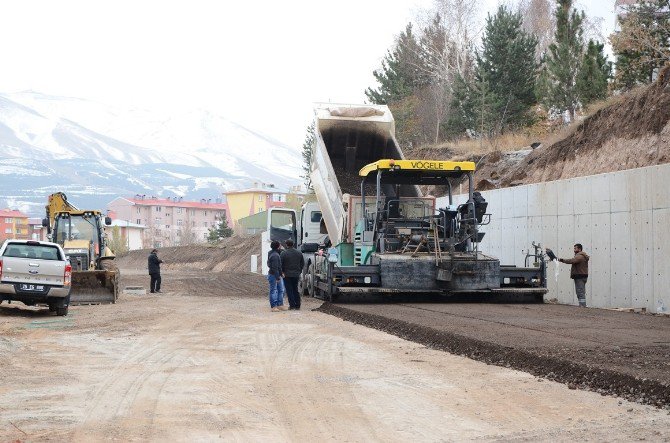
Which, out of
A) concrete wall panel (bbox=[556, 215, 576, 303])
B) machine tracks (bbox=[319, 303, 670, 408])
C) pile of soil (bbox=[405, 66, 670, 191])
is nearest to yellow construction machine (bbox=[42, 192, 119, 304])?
machine tracks (bbox=[319, 303, 670, 408])

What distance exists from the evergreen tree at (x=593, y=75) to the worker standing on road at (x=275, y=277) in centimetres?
1925

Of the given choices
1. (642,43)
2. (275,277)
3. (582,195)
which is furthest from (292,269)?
(642,43)

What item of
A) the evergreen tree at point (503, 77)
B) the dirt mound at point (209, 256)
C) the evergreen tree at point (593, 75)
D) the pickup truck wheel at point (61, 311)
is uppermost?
the evergreen tree at point (503, 77)

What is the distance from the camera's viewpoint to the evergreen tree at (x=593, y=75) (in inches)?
1430

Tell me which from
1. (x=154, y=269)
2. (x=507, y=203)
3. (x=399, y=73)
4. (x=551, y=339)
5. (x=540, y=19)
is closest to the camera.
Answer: (x=551, y=339)

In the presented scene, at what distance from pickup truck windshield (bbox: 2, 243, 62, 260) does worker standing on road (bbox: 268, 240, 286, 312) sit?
4682 mm

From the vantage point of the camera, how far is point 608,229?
71.2 feet

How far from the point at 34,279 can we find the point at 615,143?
58.6 feet

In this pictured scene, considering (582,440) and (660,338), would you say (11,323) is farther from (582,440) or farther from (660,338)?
(582,440)

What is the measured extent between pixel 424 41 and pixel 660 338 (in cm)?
5461

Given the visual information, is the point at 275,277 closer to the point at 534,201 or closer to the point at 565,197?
the point at 565,197

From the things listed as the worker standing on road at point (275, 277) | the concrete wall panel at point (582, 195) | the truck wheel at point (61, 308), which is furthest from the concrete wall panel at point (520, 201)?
the truck wheel at point (61, 308)

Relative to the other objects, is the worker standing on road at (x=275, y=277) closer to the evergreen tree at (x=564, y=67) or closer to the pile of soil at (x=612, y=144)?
the pile of soil at (x=612, y=144)

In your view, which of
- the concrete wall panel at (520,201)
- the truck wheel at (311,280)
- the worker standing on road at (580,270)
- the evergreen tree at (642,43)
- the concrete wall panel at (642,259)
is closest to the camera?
the concrete wall panel at (642,259)
